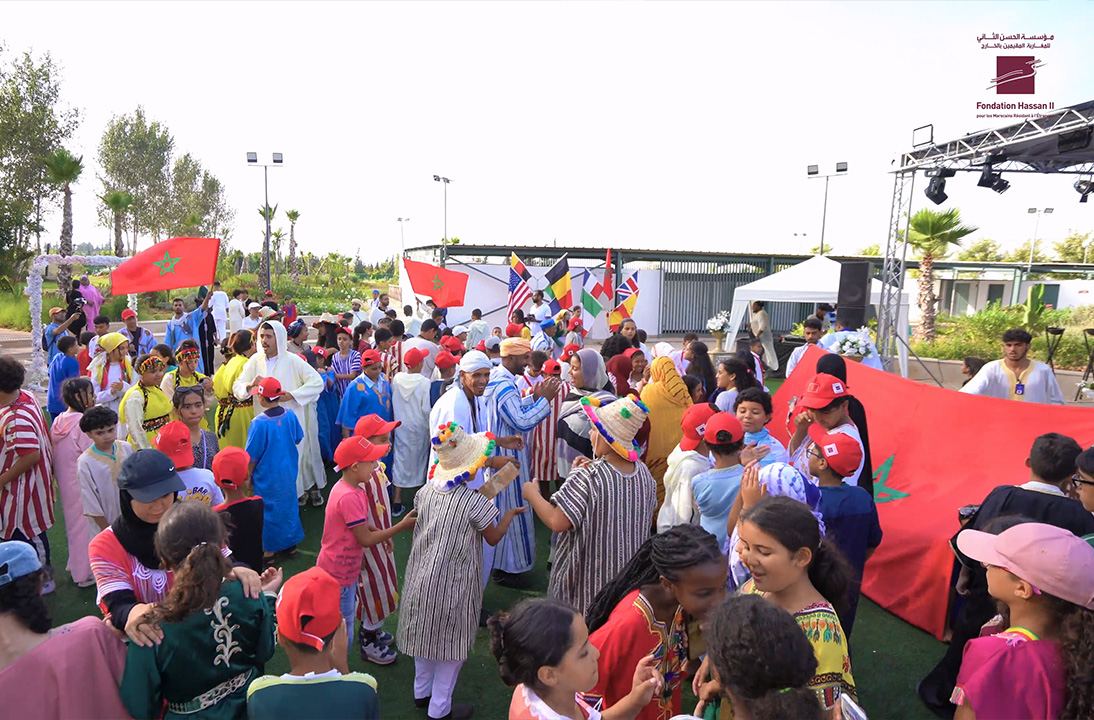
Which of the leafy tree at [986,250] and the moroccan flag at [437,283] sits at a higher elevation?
the leafy tree at [986,250]

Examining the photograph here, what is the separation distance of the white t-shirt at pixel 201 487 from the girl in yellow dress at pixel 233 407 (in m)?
2.49

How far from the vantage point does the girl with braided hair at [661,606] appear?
7.62ft

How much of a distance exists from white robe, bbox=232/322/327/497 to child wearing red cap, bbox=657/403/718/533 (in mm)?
3891

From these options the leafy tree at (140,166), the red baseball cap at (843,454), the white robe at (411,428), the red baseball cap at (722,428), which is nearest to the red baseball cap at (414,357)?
the white robe at (411,428)

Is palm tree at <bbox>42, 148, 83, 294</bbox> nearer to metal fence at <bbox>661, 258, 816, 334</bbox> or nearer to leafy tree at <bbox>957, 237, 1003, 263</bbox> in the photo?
metal fence at <bbox>661, 258, 816, 334</bbox>

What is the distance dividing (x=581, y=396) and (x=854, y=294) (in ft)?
32.9

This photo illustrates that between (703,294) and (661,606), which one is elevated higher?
(703,294)

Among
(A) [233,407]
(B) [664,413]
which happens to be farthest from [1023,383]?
(A) [233,407]

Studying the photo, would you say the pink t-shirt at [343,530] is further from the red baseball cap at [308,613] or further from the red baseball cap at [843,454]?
the red baseball cap at [843,454]

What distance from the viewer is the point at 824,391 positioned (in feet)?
12.8

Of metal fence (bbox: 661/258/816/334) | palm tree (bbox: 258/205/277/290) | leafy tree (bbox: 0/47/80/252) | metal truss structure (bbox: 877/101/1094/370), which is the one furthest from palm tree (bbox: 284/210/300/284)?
metal truss structure (bbox: 877/101/1094/370)

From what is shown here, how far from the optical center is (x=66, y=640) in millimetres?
2135

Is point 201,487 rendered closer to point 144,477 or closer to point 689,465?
point 144,477

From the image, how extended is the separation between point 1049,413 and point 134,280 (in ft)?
30.9
